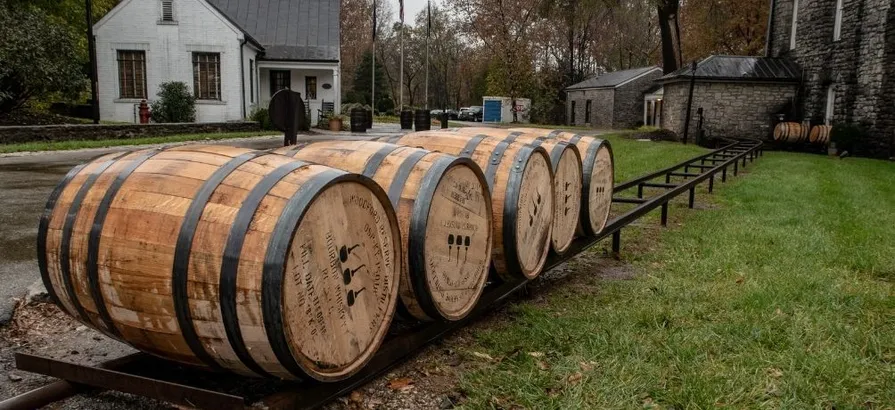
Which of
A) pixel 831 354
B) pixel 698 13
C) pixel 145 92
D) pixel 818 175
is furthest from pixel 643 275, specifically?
pixel 698 13

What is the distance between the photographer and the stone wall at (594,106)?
4316cm

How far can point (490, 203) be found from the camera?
3.77 meters

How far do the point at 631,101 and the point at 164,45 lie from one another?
1105 inches

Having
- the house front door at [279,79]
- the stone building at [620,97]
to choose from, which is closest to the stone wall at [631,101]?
the stone building at [620,97]

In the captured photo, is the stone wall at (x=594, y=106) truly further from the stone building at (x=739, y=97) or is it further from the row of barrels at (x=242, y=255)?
the row of barrels at (x=242, y=255)

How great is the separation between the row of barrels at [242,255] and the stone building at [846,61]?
74.8 feet

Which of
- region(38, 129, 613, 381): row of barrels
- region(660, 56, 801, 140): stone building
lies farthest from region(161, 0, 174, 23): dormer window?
region(38, 129, 613, 381): row of barrels

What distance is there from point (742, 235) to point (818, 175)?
952 cm

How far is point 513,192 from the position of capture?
399cm

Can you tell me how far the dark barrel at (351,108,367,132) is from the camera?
24.7m

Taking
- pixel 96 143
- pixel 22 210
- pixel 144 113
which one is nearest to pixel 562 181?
pixel 22 210

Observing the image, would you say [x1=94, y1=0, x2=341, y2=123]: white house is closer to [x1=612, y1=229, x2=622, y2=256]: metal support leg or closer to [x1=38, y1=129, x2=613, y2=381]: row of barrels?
[x1=612, y1=229, x2=622, y2=256]: metal support leg

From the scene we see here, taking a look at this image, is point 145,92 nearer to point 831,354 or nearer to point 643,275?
point 643,275

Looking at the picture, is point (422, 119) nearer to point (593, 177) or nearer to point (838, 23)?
point (838, 23)
